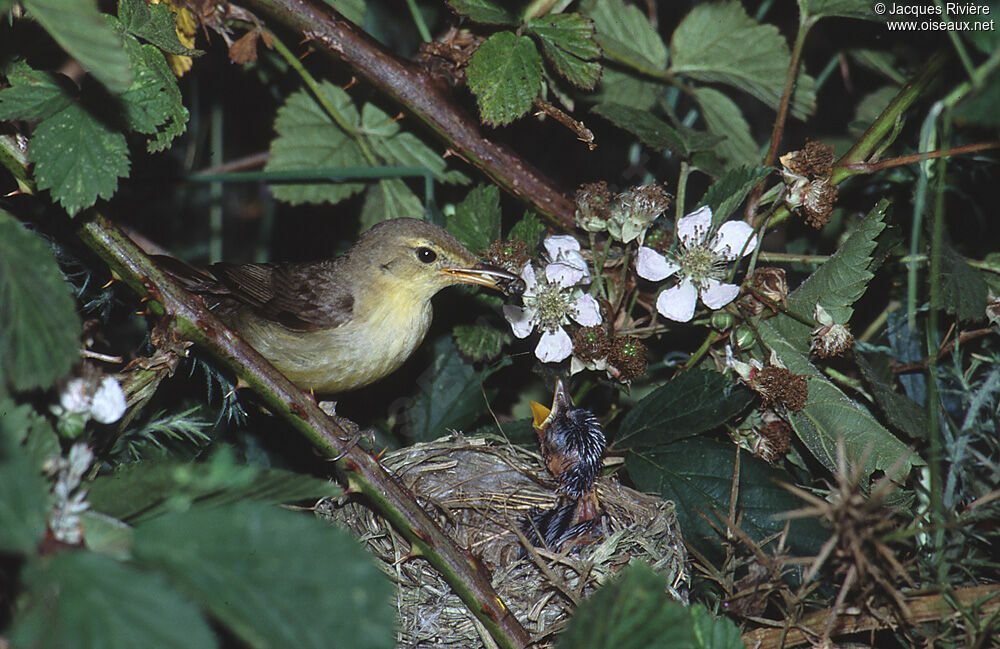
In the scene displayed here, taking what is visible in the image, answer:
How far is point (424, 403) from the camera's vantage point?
2.72 m

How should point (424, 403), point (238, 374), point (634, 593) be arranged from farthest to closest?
point (424, 403), point (238, 374), point (634, 593)

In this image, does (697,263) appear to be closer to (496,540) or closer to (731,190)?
(731,190)

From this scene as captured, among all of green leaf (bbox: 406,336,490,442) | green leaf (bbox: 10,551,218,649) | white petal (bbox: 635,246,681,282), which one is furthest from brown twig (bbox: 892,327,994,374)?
green leaf (bbox: 10,551,218,649)

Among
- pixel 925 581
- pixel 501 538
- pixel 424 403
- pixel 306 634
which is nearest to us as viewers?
pixel 306 634

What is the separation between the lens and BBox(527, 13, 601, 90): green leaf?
2254 millimetres

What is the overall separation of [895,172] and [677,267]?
805 millimetres

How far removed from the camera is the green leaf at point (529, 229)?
2.52 m

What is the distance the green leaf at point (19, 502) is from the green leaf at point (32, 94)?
875mm

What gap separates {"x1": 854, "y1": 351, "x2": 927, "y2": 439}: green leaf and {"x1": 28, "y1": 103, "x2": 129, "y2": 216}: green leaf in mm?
1837

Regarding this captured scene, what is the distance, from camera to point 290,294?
2812 mm

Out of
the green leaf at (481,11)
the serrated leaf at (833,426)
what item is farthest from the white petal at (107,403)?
the serrated leaf at (833,426)

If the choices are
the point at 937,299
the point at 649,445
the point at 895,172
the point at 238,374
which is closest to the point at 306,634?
the point at 238,374

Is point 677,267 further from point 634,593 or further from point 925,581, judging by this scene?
point 634,593

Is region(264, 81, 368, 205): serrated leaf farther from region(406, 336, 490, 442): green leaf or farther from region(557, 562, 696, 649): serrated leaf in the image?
region(557, 562, 696, 649): serrated leaf
